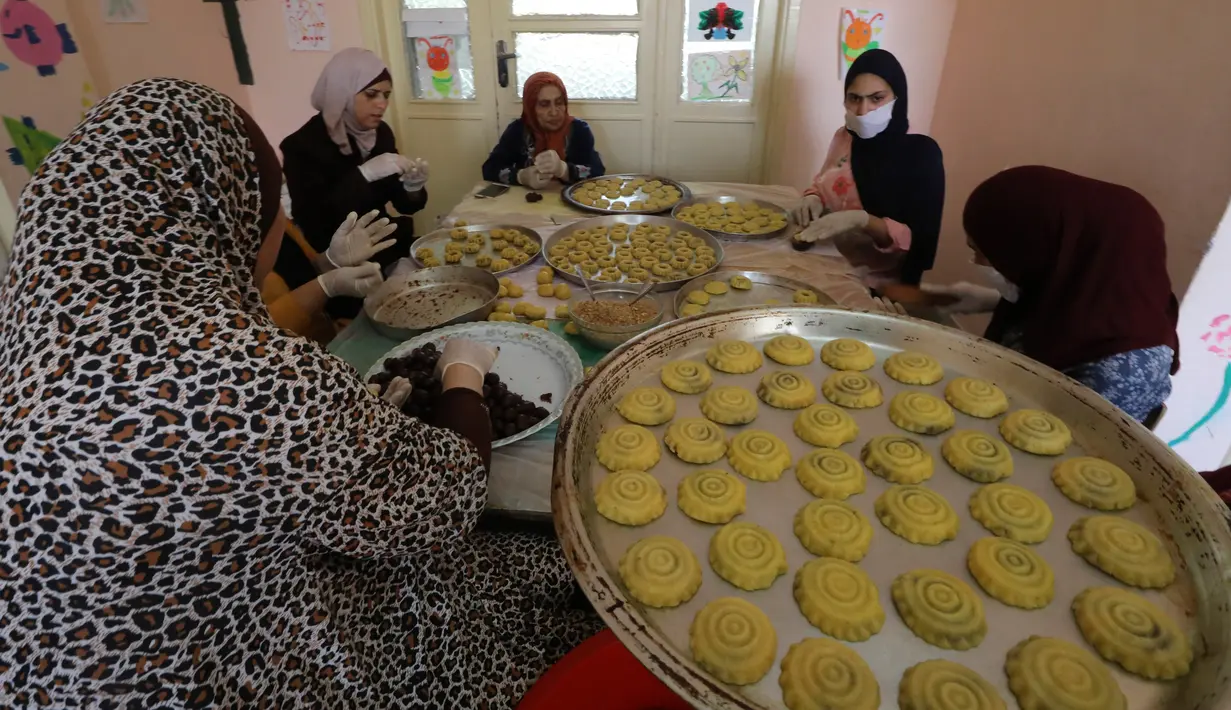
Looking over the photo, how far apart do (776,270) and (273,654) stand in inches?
86.6

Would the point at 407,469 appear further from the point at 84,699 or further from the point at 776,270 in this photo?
the point at 776,270

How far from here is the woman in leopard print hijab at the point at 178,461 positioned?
2.87ft

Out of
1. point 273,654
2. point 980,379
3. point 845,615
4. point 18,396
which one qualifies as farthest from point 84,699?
point 980,379

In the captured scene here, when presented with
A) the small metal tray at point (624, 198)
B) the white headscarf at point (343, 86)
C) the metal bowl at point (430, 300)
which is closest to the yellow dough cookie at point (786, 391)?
the metal bowl at point (430, 300)

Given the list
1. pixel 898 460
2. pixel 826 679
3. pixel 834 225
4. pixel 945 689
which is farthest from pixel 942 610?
pixel 834 225

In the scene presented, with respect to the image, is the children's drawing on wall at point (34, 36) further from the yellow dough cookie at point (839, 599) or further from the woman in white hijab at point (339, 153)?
the yellow dough cookie at point (839, 599)

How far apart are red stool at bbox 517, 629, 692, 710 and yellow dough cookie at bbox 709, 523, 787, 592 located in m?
0.28

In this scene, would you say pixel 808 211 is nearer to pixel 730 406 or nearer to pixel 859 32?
pixel 730 406

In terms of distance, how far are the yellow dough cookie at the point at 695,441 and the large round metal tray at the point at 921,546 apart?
0.03 meters

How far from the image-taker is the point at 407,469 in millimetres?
1135

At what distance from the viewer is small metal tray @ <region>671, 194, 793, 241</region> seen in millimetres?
2906

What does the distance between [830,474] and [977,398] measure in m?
0.43

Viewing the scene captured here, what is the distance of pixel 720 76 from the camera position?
4.72 meters

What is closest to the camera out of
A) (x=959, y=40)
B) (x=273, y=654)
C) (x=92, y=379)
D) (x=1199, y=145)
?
(x=92, y=379)
